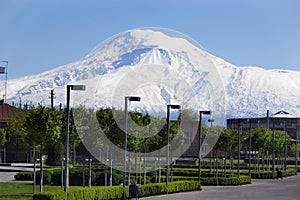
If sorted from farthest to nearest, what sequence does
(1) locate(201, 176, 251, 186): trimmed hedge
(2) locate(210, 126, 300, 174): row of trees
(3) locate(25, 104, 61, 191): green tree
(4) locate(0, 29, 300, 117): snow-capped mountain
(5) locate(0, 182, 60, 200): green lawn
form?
(2) locate(210, 126, 300, 174): row of trees
(1) locate(201, 176, 251, 186): trimmed hedge
(4) locate(0, 29, 300, 117): snow-capped mountain
(3) locate(25, 104, 61, 191): green tree
(5) locate(0, 182, 60, 200): green lawn

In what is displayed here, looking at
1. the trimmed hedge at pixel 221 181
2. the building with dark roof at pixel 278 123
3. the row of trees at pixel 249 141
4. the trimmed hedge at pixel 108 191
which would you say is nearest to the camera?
the trimmed hedge at pixel 108 191

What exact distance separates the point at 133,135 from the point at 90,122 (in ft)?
20.8

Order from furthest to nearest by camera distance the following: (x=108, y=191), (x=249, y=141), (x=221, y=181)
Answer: (x=249, y=141)
(x=221, y=181)
(x=108, y=191)

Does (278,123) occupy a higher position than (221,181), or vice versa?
(278,123)

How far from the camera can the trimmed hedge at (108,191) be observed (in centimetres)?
3168

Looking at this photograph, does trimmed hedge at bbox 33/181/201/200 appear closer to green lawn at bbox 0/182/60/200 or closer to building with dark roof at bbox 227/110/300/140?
green lawn at bbox 0/182/60/200

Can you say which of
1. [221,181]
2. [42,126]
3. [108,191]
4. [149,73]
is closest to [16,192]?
[42,126]

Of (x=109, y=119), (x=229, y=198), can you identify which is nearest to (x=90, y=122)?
(x=109, y=119)

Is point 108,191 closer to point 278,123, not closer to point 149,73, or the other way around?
point 149,73

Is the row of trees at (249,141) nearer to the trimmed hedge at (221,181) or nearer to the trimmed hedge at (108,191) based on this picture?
the trimmed hedge at (221,181)

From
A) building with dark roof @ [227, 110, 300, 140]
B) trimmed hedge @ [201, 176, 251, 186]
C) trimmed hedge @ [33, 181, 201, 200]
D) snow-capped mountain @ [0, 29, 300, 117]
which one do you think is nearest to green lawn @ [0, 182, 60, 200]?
trimmed hedge @ [33, 181, 201, 200]

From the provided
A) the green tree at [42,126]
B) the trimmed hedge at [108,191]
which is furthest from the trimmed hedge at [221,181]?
the green tree at [42,126]

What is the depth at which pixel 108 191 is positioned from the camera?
39.1 m

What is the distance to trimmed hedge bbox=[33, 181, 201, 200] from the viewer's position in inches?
1247
